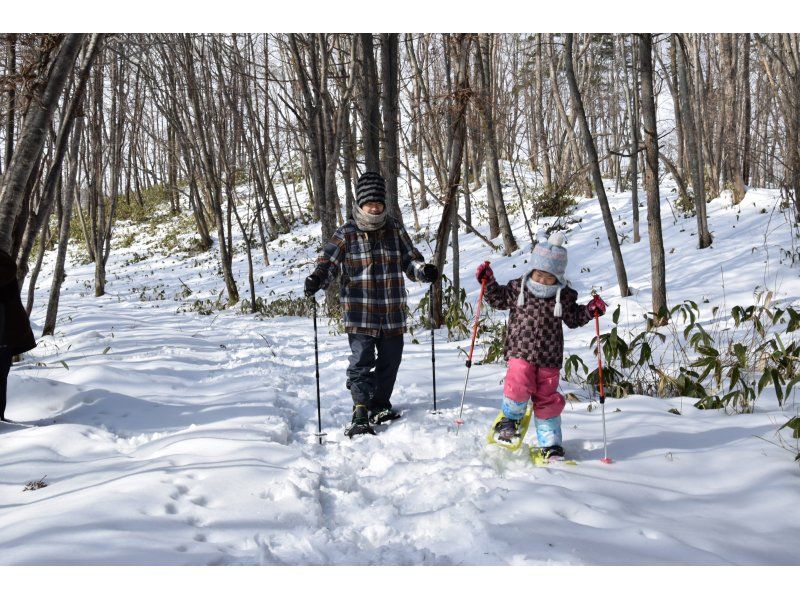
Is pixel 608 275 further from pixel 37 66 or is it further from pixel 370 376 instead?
pixel 37 66

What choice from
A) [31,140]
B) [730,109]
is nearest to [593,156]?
[31,140]

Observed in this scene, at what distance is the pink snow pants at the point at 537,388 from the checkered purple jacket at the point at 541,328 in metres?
0.05

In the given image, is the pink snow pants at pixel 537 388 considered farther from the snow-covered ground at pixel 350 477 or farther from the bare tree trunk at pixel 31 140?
the bare tree trunk at pixel 31 140

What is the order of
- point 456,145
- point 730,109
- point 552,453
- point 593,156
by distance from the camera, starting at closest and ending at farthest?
point 552,453 < point 456,145 < point 593,156 < point 730,109

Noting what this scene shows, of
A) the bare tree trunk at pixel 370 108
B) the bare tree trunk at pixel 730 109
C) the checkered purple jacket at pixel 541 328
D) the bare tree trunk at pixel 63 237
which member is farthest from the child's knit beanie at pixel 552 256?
the bare tree trunk at pixel 730 109

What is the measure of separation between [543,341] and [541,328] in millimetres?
89

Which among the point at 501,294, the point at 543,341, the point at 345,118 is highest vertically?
the point at 345,118

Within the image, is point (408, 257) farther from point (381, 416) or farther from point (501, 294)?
point (381, 416)

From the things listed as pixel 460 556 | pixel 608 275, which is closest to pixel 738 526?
pixel 460 556

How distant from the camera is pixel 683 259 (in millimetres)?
11188

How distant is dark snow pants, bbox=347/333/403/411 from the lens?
4164 millimetres

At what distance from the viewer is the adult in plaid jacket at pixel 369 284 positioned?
4082mm

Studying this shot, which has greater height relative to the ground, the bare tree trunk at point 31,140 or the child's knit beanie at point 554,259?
the bare tree trunk at point 31,140

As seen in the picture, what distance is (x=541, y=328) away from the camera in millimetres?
3449
